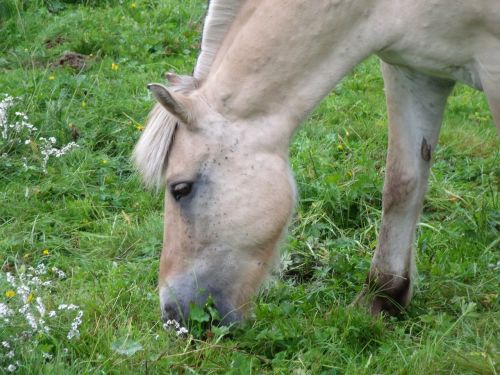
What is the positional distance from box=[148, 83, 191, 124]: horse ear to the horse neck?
11cm

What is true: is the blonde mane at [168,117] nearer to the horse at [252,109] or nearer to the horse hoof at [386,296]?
the horse at [252,109]

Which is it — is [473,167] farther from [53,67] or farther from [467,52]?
[53,67]

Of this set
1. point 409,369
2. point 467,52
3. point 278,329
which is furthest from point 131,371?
point 467,52

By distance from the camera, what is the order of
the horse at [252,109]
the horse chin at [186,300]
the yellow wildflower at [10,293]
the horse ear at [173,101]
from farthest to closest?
the yellow wildflower at [10,293]
the horse chin at [186,300]
the horse at [252,109]
the horse ear at [173,101]

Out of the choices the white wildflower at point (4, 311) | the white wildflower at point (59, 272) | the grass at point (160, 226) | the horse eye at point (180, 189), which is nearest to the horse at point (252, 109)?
the horse eye at point (180, 189)

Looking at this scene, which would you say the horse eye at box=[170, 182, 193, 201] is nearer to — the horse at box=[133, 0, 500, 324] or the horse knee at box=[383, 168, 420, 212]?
the horse at box=[133, 0, 500, 324]

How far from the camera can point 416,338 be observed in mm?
3514

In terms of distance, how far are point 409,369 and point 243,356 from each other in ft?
2.01

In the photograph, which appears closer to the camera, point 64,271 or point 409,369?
point 409,369

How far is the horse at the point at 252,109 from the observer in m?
3.09

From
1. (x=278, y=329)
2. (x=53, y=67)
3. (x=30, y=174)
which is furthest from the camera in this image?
(x=53, y=67)

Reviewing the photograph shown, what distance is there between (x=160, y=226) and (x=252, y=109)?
143 cm

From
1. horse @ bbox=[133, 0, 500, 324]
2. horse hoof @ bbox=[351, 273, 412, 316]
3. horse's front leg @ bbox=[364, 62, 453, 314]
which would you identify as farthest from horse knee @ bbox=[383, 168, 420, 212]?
horse @ bbox=[133, 0, 500, 324]

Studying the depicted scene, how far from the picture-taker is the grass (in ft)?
10.5
